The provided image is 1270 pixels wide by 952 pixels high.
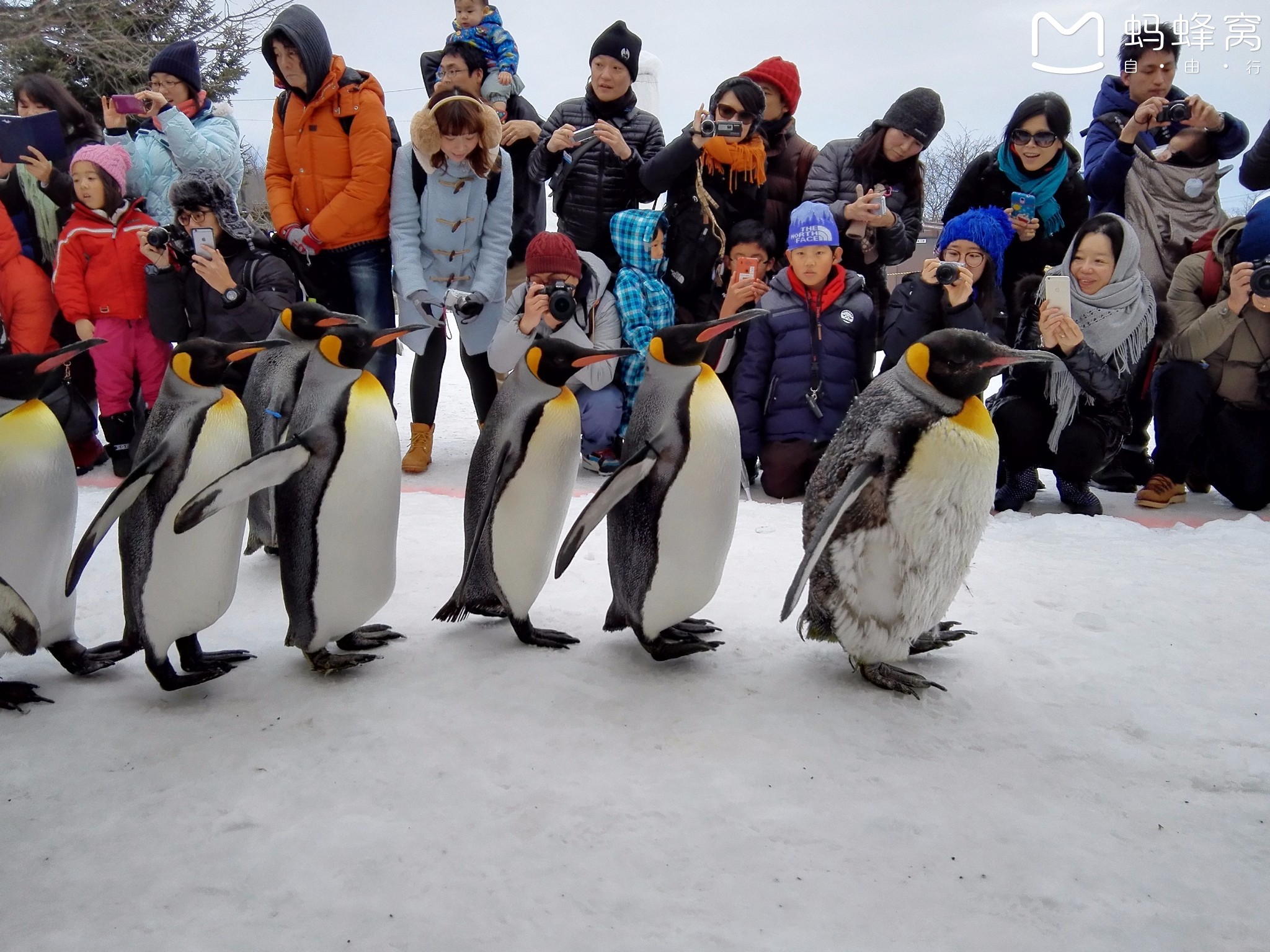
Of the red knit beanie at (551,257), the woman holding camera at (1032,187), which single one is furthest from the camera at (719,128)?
the woman holding camera at (1032,187)

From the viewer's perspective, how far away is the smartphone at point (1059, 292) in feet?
9.77

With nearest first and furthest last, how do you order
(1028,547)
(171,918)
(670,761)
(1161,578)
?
(171,918), (670,761), (1161,578), (1028,547)

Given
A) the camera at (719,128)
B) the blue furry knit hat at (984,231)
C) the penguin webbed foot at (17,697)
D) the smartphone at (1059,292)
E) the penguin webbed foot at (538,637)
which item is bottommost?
the penguin webbed foot at (17,697)

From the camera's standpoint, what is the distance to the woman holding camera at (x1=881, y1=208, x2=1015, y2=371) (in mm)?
3209

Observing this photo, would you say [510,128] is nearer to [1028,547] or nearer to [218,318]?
[218,318]

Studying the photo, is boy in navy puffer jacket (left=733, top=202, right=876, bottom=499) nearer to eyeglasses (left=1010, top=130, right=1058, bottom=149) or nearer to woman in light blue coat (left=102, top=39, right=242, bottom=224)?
eyeglasses (left=1010, top=130, right=1058, bottom=149)

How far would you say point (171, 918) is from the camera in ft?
3.48

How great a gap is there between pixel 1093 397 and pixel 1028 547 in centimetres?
84

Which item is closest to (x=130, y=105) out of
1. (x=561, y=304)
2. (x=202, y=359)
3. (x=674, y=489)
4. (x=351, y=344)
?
(x=561, y=304)

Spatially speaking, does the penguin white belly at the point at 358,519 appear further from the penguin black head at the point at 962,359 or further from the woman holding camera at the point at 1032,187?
the woman holding camera at the point at 1032,187

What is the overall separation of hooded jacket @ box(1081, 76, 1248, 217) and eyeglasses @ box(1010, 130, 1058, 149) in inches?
14.5

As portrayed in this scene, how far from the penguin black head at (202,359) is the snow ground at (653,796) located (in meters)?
0.61

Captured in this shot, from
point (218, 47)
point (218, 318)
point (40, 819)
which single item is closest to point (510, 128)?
point (218, 318)

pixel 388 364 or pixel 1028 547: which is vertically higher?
pixel 388 364
